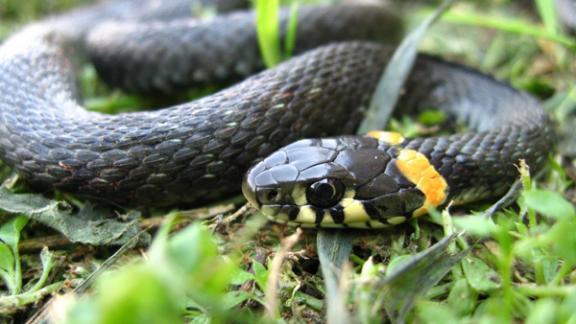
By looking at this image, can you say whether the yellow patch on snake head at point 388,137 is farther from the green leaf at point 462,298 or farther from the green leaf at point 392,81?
the green leaf at point 462,298

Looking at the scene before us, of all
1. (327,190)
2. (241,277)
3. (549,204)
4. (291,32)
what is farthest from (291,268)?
(291,32)

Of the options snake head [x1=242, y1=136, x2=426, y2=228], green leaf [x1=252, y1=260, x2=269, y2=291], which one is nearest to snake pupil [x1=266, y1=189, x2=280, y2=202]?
snake head [x1=242, y1=136, x2=426, y2=228]

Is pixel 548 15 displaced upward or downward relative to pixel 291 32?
downward

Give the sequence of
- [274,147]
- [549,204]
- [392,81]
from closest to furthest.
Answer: [549,204], [274,147], [392,81]

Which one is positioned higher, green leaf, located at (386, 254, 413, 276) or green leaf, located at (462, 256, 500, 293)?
green leaf, located at (386, 254, 413, 276)

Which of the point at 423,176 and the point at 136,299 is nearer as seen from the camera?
the point at 136,299

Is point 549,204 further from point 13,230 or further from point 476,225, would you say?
point 13,230

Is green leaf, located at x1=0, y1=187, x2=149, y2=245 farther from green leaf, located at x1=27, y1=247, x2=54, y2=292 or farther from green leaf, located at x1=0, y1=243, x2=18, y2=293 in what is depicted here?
green leaf, located at x1=0, y1=243, x2=18, y2=293

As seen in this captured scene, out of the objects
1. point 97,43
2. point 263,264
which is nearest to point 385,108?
point 263,264
